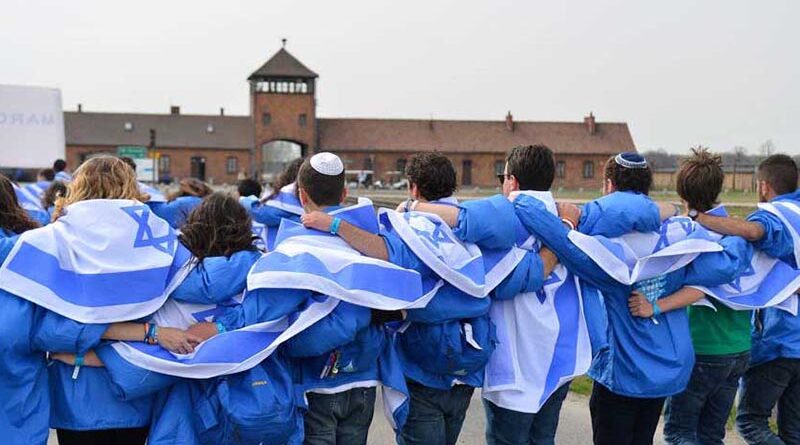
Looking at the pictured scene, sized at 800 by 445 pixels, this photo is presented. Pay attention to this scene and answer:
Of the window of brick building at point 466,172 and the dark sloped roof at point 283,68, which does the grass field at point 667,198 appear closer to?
the dark sloped roof at point 283,68

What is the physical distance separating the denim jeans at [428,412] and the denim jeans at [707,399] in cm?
139

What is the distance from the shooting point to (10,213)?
3672mm

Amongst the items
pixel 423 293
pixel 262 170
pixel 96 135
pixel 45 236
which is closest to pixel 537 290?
pixel 423 293

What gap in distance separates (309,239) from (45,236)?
109cm

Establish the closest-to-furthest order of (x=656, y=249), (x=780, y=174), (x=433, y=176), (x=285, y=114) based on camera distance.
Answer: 1. (x=433, y=176)
2. (x=656, y=249)
3. (x=780, y=174)
4. (x=285, y=114)

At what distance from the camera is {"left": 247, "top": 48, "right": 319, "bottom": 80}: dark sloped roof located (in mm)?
68062

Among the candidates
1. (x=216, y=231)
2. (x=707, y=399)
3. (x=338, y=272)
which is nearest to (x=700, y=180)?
(x=707, y=399)

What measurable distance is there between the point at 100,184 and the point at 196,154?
240ft

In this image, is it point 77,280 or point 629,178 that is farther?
point 629,178

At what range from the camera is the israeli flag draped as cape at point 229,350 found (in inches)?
128

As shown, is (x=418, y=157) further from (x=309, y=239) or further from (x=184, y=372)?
(x=184, y=372)

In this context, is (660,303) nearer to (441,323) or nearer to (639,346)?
(639,346)

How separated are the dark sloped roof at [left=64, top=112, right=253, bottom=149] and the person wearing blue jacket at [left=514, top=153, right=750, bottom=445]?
7047 cm

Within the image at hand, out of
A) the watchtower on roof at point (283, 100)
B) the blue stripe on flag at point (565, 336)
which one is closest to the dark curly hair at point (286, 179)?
the blue stripe on flag at point (565, 336)
